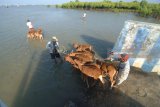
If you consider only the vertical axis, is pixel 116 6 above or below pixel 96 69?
above

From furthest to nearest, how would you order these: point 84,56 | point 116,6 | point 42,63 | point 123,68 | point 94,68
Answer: point 116,6
point 42,63
point 84,56
point 94,68
point 123,68

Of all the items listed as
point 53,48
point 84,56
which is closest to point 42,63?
point 53,48

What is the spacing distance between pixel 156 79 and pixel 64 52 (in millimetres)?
5738

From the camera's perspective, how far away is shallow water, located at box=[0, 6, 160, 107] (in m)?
8.19

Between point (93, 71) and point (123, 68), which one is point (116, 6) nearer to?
point (123, 68)

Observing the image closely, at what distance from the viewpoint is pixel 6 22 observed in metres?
20.4

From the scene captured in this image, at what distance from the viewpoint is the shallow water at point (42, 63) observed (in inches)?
322

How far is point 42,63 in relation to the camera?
10977 mm

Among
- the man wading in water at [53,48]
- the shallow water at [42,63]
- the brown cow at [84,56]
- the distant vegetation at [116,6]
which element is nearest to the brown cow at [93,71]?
the brown cow at [84,56]

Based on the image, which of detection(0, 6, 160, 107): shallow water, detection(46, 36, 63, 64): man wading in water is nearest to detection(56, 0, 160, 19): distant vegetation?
detection(0, 6, 160, 107): shallow water

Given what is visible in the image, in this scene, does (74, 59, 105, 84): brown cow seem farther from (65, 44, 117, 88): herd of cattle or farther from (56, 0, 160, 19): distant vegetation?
(56, 0, 160, 19): distant vegetation

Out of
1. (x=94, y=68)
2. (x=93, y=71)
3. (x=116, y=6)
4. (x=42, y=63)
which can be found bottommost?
(x=42, y=63)

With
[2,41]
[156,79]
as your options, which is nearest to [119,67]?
[156,79]

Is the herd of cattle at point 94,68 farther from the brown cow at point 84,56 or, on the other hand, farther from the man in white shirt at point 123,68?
the man in white shirt at point 123,68
